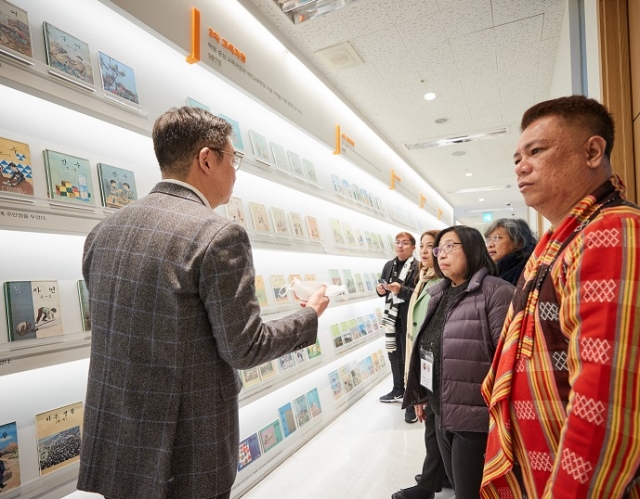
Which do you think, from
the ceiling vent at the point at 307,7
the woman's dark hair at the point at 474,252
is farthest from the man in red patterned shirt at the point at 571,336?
the ceiling vent at the point at 307,7

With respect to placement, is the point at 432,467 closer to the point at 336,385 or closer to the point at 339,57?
the point at 336,385

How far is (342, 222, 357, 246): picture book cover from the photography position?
4367 millimetres

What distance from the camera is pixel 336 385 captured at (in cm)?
388

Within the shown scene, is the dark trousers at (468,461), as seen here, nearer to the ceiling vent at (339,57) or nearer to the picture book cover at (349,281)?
the picture book cover at (349,281)

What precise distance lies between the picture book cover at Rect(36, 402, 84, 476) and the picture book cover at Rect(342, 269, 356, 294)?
3.00 metres

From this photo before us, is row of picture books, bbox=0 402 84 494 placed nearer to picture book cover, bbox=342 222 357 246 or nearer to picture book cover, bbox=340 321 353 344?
picture book cover, bbox=340 321 353 344

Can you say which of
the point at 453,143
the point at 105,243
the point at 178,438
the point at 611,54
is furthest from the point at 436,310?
the point at 453,143

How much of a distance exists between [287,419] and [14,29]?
288 cm

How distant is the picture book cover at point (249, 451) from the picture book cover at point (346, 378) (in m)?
1.56

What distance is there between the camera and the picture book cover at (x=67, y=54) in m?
1.53

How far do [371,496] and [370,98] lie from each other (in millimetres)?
4120

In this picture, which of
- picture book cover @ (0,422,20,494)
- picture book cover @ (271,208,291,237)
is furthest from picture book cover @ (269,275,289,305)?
picture book cover @ (0,422,20,494)

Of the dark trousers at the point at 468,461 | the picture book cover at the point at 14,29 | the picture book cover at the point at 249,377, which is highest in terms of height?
the picture book cover at the point at 14,29

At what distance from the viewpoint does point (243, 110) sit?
2984mm
